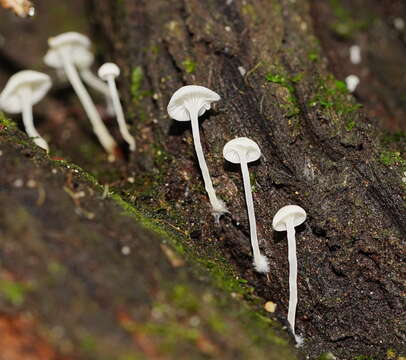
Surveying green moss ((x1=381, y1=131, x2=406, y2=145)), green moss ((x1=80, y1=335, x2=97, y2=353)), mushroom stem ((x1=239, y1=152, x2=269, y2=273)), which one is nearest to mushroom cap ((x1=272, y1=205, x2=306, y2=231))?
mushroom stem ((x1=239, y1=152, x2=269, y2=273))

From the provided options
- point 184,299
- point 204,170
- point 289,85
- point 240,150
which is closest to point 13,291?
point 184,299

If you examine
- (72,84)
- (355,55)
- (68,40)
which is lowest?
(72,84)

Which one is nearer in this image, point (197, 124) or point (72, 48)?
point (197, 124)

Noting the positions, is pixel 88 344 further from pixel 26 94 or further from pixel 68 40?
pixel 68 40

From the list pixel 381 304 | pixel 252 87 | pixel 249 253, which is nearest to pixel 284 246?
pixel 249 253

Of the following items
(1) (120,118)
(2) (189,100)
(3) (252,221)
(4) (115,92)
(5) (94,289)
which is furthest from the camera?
(1) (120,118)

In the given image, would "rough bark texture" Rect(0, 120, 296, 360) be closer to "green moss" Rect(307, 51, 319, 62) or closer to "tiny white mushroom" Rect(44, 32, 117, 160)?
"tiny white mushroom" Rect(44, 32, 117, 160)

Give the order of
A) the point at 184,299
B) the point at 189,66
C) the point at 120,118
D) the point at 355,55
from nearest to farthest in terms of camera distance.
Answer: the point at 184,299 → the point at 189,66 → the point at 120,118 → the point at 355,55
